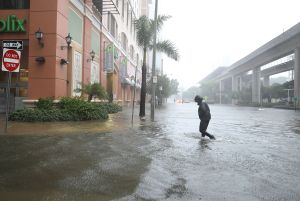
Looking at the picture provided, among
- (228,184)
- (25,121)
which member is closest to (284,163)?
(228,184)

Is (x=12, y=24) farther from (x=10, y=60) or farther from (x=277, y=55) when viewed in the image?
(x=277, y=55)

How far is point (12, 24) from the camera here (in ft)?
63.4

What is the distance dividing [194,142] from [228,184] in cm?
512

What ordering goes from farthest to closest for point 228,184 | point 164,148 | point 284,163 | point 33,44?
point 33,44, point 164,148, point 284,163, point 228,184

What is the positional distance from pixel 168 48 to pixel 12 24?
10.0m

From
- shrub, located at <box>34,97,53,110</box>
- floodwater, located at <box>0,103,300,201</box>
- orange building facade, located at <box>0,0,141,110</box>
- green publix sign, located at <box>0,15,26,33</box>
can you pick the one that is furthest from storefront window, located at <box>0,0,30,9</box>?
floodwater, located at <box>0,103,300,201</box>

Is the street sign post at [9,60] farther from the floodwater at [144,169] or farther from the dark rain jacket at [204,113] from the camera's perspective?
the dark rain jacket at [204,113]

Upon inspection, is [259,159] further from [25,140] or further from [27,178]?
[25,140]

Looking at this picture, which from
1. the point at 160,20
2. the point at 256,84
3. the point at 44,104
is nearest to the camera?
the point at 44,104

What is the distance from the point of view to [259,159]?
315 inches

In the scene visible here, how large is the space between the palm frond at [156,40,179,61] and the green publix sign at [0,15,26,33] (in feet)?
29.1

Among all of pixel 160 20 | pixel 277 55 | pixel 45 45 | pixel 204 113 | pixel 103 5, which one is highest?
pixel 103 5

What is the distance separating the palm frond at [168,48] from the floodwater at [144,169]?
1347 cm

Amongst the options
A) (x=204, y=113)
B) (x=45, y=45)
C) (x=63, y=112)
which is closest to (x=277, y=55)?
(x=45, y=45)
